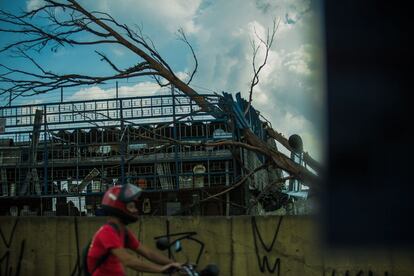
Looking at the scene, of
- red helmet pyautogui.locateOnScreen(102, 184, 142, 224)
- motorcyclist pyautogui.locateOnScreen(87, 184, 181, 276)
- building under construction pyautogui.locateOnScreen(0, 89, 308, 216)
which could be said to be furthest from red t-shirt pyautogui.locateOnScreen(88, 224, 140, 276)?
building under construction pyautogui.locateOnScreen(0, 89, 308, 216)

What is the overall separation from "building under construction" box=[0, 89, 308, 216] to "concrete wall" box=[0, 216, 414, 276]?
2.17 metres

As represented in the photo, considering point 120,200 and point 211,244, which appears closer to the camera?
point 120,200

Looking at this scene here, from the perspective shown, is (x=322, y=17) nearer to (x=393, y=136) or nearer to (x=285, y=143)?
(x=393, y=136)

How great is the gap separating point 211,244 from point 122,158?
10.8 feet

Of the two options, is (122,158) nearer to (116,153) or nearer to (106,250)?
(116,153)

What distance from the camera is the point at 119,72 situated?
1141cm

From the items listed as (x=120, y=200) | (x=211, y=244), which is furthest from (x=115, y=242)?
(x=211, y=244)

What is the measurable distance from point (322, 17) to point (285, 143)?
10.2m

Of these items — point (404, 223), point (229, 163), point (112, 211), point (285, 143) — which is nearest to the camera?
point (404, 223)

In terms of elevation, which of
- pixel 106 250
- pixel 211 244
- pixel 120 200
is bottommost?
pixel 211 244

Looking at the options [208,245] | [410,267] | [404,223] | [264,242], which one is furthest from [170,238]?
[404,223]

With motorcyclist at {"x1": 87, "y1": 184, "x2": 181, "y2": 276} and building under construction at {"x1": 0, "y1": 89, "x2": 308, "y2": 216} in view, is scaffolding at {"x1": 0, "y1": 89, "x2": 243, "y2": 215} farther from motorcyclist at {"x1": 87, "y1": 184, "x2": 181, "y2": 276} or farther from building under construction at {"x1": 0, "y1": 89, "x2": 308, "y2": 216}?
motorcyclist at {"x1": 87, "y1": 184, "x2": 181, "y2": 276}

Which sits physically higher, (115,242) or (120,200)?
(120,200)

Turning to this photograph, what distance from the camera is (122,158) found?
10805mm
